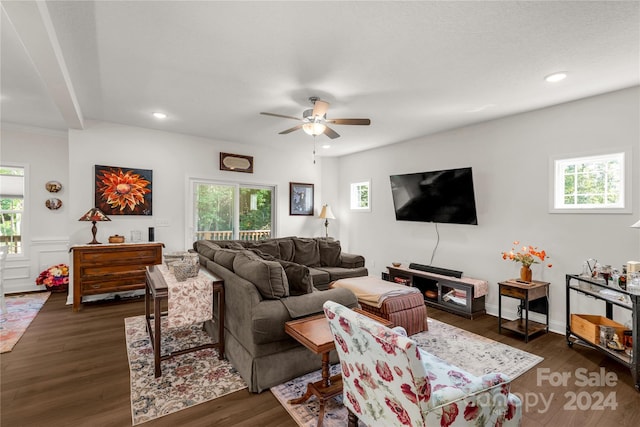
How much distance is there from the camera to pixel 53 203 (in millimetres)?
5121

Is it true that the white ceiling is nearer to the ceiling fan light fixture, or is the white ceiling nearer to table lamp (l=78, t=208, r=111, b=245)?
the ceiling fan light fixture

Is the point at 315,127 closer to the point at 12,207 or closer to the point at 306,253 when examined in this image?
the point at 306,253

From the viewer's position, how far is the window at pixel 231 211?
17.8 feet

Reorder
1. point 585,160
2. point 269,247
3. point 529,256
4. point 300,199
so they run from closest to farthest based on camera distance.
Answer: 1. point 585,160
2. point 529,256
3. point 269,247
4. point 300,199

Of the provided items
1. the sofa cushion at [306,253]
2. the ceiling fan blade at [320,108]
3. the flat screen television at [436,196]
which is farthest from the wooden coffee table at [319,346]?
the flat screen television at [436,196]

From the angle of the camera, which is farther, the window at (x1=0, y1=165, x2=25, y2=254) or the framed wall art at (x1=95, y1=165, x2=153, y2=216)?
the window at (x1=0, y1=165, x2=25, y2=254)

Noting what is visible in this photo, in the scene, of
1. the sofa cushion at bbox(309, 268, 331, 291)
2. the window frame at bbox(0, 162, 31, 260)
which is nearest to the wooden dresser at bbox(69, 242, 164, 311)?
the window frame at bbox(0, 162, 31, 260)

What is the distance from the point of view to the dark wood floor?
6.57 ft

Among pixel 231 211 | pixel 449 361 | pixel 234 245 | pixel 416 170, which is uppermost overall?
pixel 416 170

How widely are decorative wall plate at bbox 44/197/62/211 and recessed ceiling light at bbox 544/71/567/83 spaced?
709 cm

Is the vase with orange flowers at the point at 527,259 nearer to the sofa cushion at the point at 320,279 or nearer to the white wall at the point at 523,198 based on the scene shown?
the white wall at the point at 523,198

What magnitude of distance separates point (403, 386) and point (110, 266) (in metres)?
4.47

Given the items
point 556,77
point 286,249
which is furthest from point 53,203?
point 556,77

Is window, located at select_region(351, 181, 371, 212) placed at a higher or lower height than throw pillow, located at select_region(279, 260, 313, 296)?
higher
